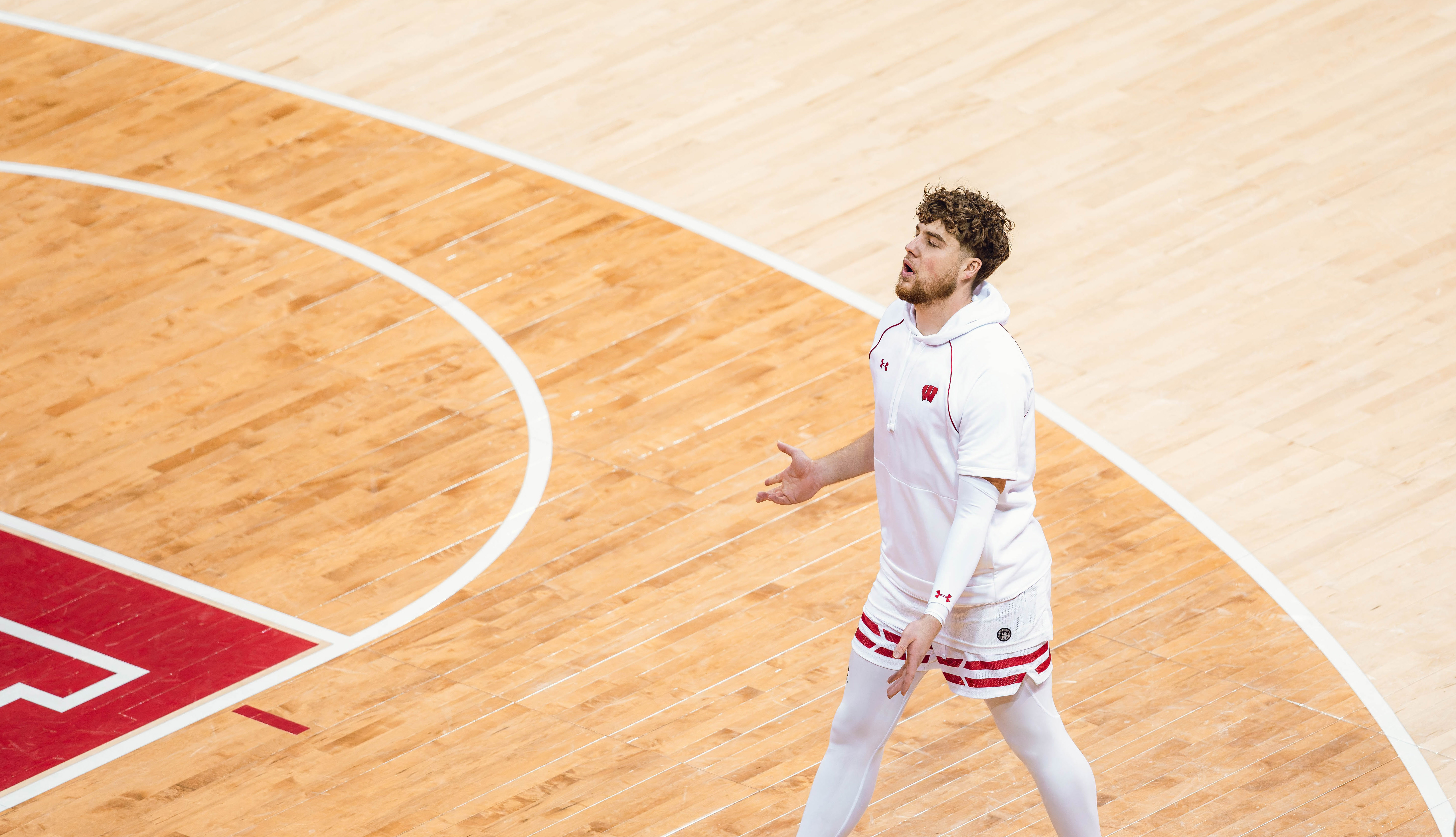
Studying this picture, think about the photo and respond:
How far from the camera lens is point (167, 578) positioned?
7836 millimetres

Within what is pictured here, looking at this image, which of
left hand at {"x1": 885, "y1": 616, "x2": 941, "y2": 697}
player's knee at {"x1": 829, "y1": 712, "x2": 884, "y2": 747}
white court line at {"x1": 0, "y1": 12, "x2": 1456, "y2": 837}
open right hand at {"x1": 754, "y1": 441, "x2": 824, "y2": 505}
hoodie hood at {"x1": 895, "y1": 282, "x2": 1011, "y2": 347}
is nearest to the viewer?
left hand at {"x1": 885, "y1": 616, "x2": 941, "y2": 697}

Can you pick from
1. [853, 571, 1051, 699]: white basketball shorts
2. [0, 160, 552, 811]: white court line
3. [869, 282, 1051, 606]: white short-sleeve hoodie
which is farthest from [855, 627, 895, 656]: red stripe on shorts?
[0, 160, 552, 811]: white court line

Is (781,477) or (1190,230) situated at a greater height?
(781,477)

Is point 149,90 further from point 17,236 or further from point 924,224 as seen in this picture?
point 924,224

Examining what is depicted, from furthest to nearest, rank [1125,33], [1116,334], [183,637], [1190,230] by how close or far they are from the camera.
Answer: [1125,33]
[1190,230]
[1116,334]
[183,637]

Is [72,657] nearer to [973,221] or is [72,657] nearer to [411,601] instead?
[411,601]

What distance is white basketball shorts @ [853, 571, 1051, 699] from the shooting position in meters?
5.19

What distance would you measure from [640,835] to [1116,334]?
157 inches

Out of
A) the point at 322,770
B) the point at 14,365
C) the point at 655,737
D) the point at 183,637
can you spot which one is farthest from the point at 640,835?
the point at 14,365

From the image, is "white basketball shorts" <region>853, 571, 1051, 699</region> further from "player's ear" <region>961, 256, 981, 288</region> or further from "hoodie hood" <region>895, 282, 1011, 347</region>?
"player's ear" <region>961, 256, 981, 288</region>

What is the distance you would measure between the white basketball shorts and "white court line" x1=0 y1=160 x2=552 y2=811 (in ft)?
9.17

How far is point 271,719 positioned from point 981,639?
2.99 metres

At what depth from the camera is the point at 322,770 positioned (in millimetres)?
6730

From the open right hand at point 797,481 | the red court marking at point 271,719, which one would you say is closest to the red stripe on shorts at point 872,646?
the open right hand at point 797,481
